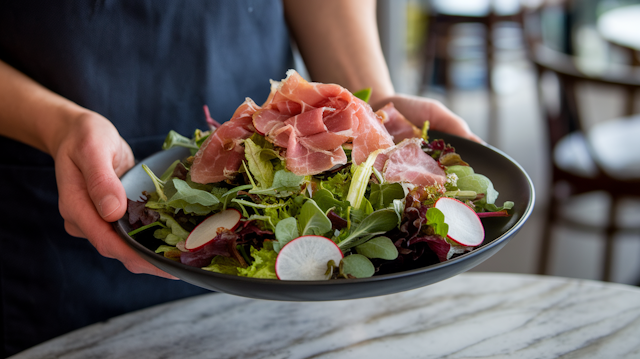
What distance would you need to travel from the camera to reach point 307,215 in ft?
2.52

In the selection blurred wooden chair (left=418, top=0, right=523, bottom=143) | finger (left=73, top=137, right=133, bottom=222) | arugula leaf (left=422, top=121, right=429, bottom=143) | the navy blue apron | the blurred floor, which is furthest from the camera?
blurred wooden chair (left=418, top=0, right=523, bottom=143)

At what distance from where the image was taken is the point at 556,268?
285 cm

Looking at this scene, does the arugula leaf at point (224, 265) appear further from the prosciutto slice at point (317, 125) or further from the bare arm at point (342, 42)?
the bare arm at point (342, 42)

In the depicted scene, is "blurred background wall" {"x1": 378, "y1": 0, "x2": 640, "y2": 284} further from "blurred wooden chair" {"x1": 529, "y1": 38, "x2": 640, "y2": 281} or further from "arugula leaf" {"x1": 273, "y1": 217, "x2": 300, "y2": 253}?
"arugula leaf" {"x1": 273, "y1": 217, "x2": 300, "y2": 253}

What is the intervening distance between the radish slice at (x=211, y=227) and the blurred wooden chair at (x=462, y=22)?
12.3 feet

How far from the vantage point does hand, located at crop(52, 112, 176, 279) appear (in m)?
0.87

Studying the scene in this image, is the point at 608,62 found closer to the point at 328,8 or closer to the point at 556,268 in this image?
the point at 556,268

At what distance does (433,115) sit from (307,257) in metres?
0.61

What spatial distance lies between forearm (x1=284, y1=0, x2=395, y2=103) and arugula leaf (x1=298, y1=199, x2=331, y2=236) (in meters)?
0.68

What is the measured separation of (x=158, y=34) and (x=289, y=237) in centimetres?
78

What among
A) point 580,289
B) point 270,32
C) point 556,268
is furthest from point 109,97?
point 556,268

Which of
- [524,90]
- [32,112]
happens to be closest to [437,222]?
[32,112]

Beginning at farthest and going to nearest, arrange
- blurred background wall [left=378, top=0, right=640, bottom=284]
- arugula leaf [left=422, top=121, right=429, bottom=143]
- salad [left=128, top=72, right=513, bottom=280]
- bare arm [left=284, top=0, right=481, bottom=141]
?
blurred background wall [left=378, top=0, right=640, bottom=284], bare arm [left=284, top=0, right=481, bottom=141], arugula leaf [left=422, top=121, right=429, bottom=143], salad [left=128, top=72, right=513, bottom=280]

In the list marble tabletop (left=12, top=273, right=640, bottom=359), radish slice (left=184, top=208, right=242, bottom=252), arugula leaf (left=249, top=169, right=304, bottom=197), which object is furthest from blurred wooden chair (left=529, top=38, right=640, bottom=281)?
radish slice (left=184, top=208, right=242, bottom=252)
